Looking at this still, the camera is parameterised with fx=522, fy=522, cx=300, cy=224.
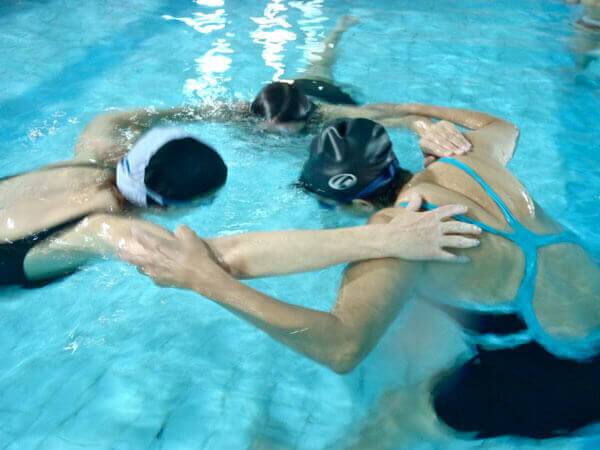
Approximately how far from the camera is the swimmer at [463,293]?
2379 millimetres

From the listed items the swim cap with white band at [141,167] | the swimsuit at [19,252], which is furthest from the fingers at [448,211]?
the swimsuit at [19,252]

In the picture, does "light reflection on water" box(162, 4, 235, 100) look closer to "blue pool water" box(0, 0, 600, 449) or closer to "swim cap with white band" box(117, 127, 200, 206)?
"blue pool water" box(0, 0, 600, 449)

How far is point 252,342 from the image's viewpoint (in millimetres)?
3352

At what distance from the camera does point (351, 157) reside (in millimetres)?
2854

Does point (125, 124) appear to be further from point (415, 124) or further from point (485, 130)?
point (485, 130)

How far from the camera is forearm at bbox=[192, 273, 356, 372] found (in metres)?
2.25

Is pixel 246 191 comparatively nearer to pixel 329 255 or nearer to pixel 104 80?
pixel 329 255

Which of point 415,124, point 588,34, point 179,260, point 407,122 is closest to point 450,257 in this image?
point 179,260

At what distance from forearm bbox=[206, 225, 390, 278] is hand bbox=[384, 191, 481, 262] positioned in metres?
0.30

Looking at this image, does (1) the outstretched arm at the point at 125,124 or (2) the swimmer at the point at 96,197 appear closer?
(2) the swimmer at the point at 96,197

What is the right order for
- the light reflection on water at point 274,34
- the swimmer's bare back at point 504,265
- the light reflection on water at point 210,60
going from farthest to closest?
the light reflection on water at point 274,34 < the light reflection on water at point 210,60 < the swimmer's bare back at point 504,265

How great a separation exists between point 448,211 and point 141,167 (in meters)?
1.78

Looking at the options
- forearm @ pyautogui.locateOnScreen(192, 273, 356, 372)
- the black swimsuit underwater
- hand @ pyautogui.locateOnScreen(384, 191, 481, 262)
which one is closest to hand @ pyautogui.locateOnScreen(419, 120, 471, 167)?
the black swimsuit underwater

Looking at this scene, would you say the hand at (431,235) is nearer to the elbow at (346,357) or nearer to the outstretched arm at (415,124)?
the elbow at (346,357)
